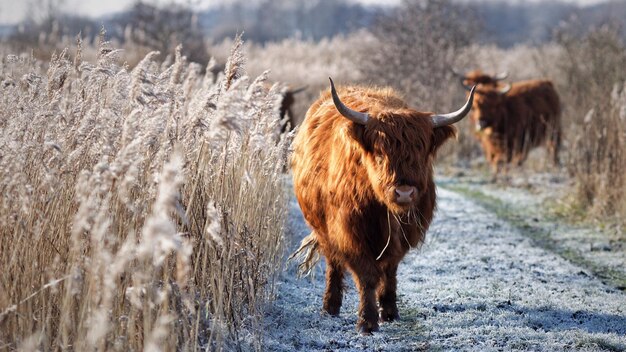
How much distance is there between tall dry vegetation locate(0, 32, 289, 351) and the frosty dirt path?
0.47 metres

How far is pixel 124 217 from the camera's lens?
3479 millimetres

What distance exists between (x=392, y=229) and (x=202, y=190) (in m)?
1.17

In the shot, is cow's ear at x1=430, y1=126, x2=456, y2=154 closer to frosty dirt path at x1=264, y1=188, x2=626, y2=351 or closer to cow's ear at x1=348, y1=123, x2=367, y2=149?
cow's ear at x1=348, y1=123, x2=367, y2=149

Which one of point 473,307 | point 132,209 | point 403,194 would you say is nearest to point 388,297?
point 473,307

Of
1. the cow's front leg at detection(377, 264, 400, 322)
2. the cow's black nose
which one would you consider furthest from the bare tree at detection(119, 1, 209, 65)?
the cow's black nose

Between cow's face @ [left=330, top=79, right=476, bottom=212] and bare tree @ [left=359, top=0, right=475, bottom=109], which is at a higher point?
bare tree @ [left=359, top=0, right=475, bottom=109]

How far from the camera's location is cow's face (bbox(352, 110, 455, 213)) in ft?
13.8

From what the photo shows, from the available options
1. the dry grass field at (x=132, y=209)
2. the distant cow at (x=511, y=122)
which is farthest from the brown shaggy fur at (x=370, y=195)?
the distant cow at (x=511, y=122)

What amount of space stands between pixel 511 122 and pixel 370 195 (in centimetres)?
947

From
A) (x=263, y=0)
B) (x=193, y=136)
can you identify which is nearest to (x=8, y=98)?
(x=193, y=136)

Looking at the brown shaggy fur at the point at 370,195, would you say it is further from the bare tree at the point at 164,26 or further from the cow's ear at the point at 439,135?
the bare tree at the point at 164,26

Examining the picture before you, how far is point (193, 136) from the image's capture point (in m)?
4.55

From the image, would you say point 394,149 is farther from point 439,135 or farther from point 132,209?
point 132,209

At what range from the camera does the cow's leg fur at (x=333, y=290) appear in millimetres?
5062
